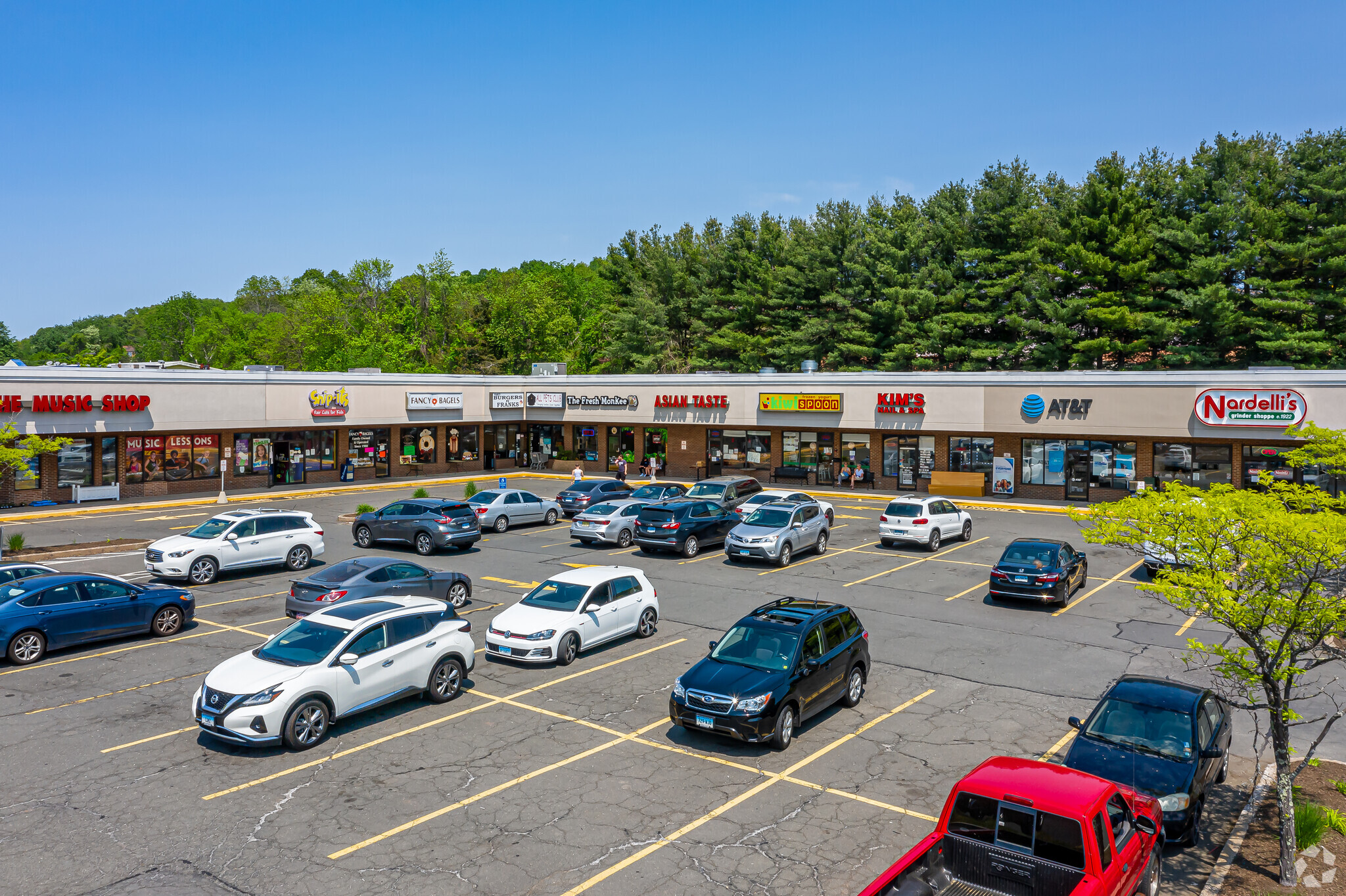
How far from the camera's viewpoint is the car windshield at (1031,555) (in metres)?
21.0

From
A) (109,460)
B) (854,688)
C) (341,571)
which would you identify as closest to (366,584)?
(341,571)

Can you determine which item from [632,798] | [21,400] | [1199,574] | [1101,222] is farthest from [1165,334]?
[21,400]

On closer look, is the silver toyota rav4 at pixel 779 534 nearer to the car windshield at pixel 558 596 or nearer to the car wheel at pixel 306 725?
the car windshield at pixel 558 596

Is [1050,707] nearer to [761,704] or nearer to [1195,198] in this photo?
[761,704]

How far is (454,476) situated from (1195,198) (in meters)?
45.2

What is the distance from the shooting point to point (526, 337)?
78.0 m

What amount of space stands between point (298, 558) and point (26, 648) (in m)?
8.88

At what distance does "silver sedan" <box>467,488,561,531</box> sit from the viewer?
103 ft

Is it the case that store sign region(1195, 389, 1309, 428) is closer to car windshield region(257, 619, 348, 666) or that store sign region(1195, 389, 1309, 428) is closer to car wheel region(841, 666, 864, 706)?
car wheel region(841, 666, 864, 706)

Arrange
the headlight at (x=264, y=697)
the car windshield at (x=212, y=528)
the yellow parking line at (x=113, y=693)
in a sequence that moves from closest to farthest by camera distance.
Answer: the headlight at (x=264, y=697)
the yellow parking line at (x=113, y=693)
the car windshield at (x=212, y=528)

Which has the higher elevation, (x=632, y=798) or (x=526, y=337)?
(x=526, y=337)

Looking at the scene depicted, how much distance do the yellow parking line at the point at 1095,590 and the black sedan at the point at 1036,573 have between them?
0.18 metres

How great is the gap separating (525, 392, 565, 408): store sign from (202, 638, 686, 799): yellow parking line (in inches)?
1441

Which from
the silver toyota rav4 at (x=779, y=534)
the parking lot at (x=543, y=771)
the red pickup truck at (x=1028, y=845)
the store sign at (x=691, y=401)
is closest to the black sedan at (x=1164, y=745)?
the parking lot at (x=543, y=771)
